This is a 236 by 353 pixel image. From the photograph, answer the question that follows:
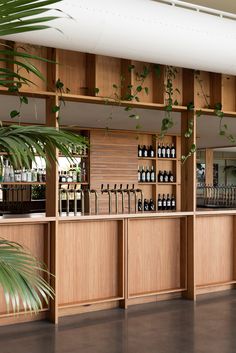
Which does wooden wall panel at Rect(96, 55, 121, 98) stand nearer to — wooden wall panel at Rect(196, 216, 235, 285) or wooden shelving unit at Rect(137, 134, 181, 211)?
wooden wall panel at Rect(196, 216, 235, 285)

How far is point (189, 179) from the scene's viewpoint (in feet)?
17.3

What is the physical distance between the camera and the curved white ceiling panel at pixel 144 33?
3547 millimetres

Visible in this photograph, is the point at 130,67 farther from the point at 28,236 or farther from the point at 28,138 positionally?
the point at 28,138

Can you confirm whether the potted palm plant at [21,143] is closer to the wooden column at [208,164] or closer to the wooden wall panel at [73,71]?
the wooden wall panel at [73,71]

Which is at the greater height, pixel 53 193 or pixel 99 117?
pixel 99 117

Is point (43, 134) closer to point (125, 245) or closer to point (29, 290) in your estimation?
point (29, 290)

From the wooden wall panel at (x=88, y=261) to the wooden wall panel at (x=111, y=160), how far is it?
3.30m

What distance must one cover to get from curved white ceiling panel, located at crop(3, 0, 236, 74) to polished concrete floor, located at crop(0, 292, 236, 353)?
7.08 feet

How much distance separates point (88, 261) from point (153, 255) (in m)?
0.75

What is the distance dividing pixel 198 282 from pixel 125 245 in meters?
1.03

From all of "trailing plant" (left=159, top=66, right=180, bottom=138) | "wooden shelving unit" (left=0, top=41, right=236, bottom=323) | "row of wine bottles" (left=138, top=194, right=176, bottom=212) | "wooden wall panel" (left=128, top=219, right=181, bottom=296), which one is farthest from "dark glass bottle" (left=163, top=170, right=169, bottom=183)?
"trailing plant" (left=159, top=66, right=180, bottom=138)

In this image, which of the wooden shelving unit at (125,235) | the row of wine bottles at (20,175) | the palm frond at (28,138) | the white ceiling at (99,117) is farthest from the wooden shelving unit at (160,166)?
the palm frond at (28,138)

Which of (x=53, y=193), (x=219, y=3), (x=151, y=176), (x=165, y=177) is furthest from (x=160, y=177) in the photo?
(x=53, y=193)

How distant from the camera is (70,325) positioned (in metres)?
4.16
